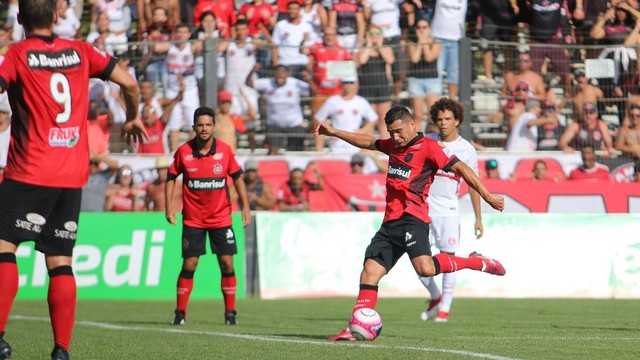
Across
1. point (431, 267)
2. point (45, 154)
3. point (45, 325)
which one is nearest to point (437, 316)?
point (431, 267)

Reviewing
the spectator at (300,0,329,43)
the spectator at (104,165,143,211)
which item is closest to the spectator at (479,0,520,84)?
the spectator at (300,0,329,43)

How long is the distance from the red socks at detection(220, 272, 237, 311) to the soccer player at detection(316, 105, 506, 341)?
3.05 m

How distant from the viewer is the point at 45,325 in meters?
12.1

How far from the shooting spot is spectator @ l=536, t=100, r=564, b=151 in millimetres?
19422

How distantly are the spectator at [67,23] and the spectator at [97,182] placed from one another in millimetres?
3169

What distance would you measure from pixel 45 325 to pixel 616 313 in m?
6.57

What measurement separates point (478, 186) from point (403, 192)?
789 mm

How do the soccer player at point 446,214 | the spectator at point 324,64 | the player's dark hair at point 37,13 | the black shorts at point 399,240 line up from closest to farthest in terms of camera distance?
the player's dark hair at point 37,13
the black shorts at point 399,240
the soccer player at point 446,214
the spectator at point 324,64

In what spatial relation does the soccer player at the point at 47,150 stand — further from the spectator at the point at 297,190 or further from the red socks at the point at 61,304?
the spectator at the point at 297,190

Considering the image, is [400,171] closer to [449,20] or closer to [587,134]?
[587,134]

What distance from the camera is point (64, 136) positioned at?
22.7 ft

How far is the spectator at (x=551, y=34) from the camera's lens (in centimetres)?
1942

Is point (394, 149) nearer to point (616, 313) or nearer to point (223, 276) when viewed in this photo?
point (223, 276)

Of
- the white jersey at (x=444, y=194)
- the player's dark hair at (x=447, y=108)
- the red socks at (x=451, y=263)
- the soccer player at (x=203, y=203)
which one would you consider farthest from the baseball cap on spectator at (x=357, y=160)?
the red socks at (x=451, y=263)
